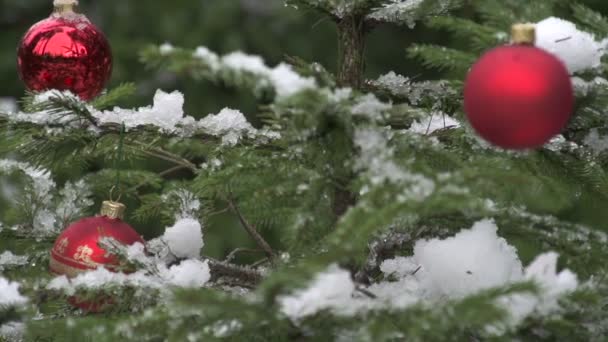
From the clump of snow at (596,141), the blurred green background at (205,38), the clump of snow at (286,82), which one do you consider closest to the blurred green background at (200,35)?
the blurred green background at (205,38)

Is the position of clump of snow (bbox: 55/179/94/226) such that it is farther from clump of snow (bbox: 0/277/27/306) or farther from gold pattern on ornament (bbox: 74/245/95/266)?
clump of snow (bbox: 0/277/27/306)

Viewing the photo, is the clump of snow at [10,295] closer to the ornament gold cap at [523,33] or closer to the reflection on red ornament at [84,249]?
the reflection on red ornament at [84,249]

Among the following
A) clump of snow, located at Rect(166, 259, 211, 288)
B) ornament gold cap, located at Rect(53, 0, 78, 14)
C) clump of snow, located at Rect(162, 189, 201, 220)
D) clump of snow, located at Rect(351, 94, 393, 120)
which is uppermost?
ornament gold cap, located at Rect(53, 0, 78, 14)

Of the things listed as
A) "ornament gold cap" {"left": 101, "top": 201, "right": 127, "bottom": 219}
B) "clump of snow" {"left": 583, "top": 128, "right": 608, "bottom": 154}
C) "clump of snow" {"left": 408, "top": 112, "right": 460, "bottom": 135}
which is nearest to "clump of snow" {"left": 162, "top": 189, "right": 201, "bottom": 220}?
"ornament gold cap" {"left": 101, "top": 201, "right": 127, "bottom": 219}

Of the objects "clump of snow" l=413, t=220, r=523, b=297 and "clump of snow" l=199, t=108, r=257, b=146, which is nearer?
"clump of snow" l=413, t=220, r=523, b=297

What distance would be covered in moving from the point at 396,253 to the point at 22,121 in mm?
551

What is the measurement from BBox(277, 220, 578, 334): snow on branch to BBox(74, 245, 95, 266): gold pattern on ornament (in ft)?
1.14

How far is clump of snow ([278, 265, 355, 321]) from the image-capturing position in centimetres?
99

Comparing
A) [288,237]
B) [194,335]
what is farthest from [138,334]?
[288,237]

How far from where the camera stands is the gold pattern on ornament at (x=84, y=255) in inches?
49.9

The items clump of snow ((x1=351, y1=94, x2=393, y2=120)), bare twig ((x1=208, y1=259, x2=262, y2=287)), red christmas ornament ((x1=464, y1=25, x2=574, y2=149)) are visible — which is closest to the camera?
red christmas ornament ((x1=464, y1=25, x2=574, y2=149))

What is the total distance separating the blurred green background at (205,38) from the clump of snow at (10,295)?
250 centimetres

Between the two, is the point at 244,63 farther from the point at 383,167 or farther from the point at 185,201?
the point at 185,201

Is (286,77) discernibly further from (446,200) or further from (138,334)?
(138,334)
